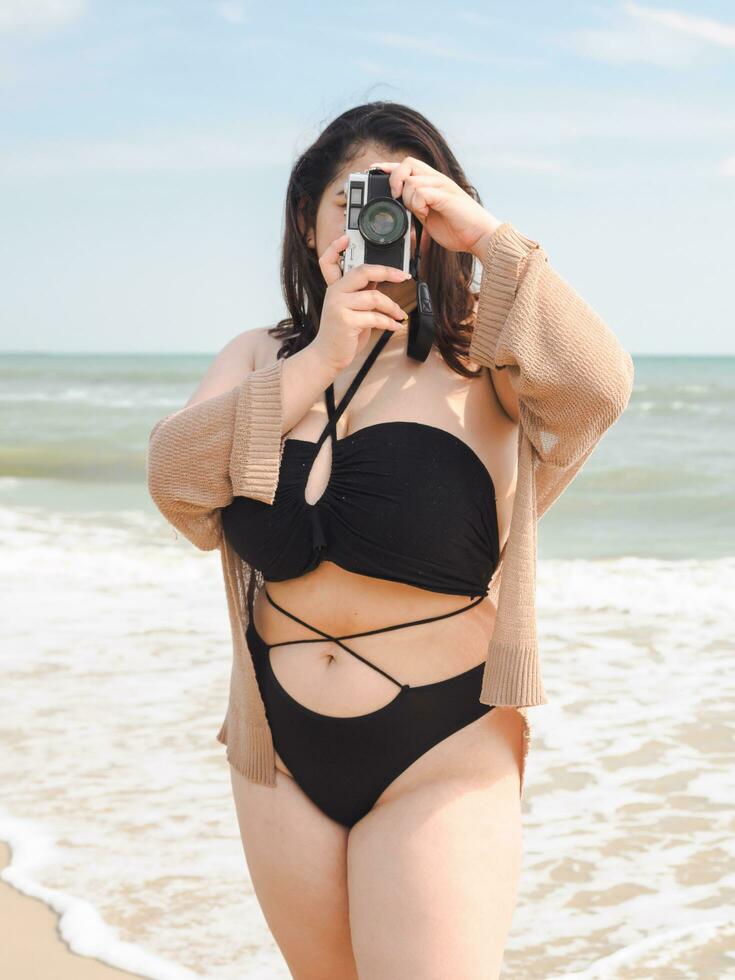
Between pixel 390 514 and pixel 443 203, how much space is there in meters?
0.50

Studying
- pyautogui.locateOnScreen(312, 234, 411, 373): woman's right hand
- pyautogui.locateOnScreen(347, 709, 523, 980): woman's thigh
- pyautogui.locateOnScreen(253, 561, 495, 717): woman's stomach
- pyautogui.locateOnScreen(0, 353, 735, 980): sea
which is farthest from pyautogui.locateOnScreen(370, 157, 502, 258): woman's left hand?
pyautogui.locateOnScreen(0, 353, 735, 980): sea

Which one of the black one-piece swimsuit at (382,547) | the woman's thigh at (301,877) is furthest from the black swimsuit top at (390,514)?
the woman's thigh at (301,877)

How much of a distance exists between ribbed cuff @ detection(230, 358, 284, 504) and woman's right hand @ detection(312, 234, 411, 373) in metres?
0.10

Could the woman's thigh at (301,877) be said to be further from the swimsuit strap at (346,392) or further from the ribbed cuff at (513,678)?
the swimsuit strap at (346,392)

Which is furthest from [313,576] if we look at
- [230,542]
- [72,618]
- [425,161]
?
[72,618]

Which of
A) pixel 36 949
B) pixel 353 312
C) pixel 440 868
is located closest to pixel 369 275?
pixel 353 312

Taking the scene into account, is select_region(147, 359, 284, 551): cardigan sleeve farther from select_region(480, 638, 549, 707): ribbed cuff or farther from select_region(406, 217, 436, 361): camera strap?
select_region(480, 638, 549, 707): ribbed cuff

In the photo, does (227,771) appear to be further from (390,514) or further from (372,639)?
(390,514)

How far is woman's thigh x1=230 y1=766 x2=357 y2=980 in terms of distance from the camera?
181 centimetres

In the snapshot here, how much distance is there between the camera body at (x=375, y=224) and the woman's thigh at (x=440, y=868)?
781mm

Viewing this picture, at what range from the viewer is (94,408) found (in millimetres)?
24984

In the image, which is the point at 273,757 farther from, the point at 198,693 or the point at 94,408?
the point at 94,408

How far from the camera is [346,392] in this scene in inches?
77.5

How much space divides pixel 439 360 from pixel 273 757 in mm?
727
